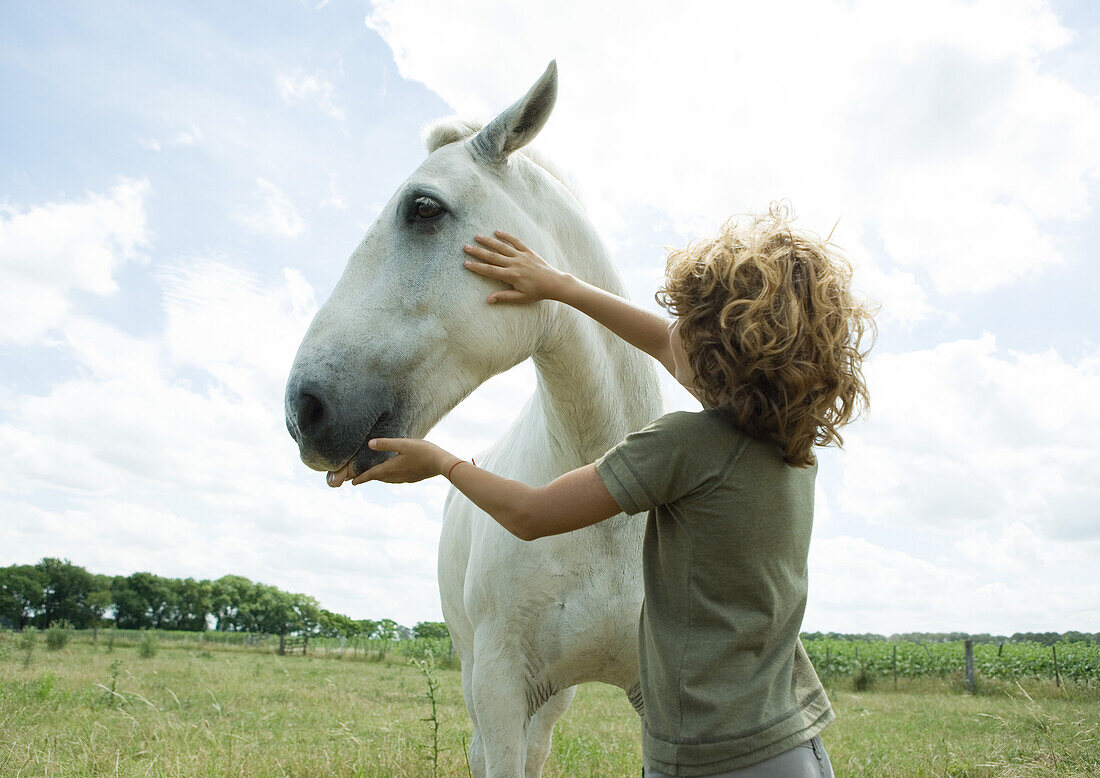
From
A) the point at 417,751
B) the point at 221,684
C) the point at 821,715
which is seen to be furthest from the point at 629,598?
the point at 221,684

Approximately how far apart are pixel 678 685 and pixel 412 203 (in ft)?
4.64

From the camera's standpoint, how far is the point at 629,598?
2.21 m

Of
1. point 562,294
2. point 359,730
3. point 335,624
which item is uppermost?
point 335,624

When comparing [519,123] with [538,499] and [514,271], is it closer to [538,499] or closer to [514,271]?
[514,271]

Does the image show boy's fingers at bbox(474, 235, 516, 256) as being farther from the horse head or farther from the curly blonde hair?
the curly blonde hair

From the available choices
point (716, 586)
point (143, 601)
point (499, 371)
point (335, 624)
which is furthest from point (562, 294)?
point (143, 601)

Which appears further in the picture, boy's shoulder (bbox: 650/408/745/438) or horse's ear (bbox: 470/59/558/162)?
horse's ear (bbox: 470/59/558/162)

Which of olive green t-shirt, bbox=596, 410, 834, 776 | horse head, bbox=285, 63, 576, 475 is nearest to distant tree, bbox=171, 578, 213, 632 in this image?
horse head, bbox=285, 63, 576, 475

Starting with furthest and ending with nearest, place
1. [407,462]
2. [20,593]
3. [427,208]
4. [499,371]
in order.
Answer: [20,593] < [499,371] < [427,208] < [407,462]

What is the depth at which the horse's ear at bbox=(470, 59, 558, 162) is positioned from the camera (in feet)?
6.60

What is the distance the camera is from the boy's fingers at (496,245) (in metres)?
1.98

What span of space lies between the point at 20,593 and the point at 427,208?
90.4 metres

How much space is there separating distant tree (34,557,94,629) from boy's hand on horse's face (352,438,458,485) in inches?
3453

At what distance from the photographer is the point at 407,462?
5.48 feet
